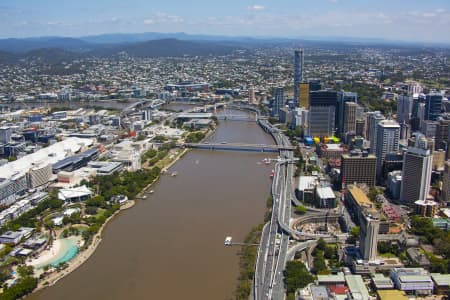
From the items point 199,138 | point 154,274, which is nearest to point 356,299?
point 154,274

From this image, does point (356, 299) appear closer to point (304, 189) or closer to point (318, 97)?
point (304, 189)

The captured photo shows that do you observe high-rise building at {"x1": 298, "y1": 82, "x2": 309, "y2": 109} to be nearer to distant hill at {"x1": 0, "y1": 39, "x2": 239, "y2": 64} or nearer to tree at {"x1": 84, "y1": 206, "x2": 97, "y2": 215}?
tree at {"x1": 84, "y1": 206, "x2": 97, "y2": 215}

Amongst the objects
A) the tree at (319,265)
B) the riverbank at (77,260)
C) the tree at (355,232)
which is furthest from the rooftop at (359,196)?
the riverbank at (77,260)

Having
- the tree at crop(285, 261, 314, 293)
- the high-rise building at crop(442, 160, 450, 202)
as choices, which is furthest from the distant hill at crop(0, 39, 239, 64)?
the tree at crop(285, 261, 314, 293)

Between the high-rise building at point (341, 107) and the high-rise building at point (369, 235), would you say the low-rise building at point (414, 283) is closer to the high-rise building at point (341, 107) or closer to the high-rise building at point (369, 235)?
the high-rise building at point (369, 235)

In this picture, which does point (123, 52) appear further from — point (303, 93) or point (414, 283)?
point (414, 283)
